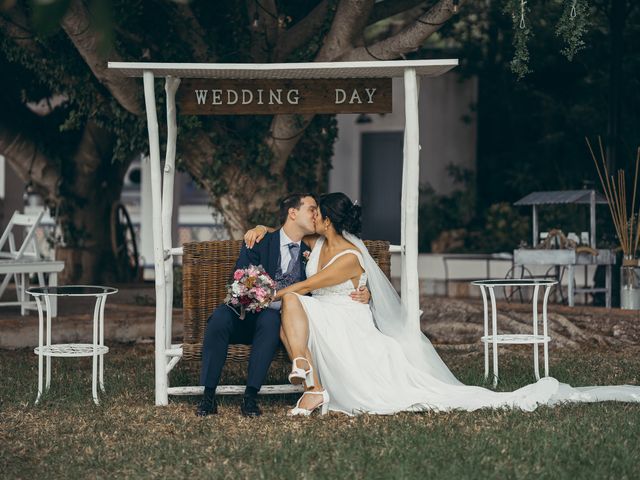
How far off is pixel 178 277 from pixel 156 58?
345 centimetres

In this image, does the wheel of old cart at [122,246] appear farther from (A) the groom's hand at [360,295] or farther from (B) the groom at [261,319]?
(A) the groom's hand at [360,295]

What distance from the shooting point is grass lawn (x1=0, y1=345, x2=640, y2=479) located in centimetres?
468

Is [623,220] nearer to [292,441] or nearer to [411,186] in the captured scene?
[411,186]

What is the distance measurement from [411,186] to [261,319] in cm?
116

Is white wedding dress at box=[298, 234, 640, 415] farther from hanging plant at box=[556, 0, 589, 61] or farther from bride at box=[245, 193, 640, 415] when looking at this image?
hanging plant at box=[556, 0, 589, 61]

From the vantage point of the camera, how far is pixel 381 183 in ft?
58.6

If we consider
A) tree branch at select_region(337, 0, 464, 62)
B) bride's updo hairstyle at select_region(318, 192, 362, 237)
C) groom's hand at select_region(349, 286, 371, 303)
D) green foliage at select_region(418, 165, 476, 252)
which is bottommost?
groom's hand at select_region(349, 286, 371, 303)

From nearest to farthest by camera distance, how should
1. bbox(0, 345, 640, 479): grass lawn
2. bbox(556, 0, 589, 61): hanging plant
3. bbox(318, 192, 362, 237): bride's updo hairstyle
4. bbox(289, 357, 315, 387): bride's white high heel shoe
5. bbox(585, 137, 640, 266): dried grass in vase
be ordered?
bbox(0, 345, 640, 479): grass lawn
bbox(289, 357, 315, 387): bride's white high heel shoe
bbox(318, 192, 362, 237): bride's updo hairstyle
bbox(556, 0, 589, 61): hanging plant
bbox(585, 137, 640, 266): dried grass in vase

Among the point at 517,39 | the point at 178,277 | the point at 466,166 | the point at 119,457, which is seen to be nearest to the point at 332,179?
the point at 466,166

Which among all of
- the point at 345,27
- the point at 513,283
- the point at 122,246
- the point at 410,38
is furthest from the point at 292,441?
the point at 122,246

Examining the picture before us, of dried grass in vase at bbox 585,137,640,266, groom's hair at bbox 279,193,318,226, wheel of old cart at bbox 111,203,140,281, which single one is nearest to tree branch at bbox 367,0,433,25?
dried grass in vase at bbox 585,137,640,266

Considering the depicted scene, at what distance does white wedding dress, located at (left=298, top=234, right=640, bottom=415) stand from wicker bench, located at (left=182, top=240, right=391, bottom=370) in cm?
34

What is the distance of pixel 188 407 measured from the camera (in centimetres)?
640

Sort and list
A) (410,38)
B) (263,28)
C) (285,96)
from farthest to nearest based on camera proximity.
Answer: (263,28) → (410,38) → (285,96)
